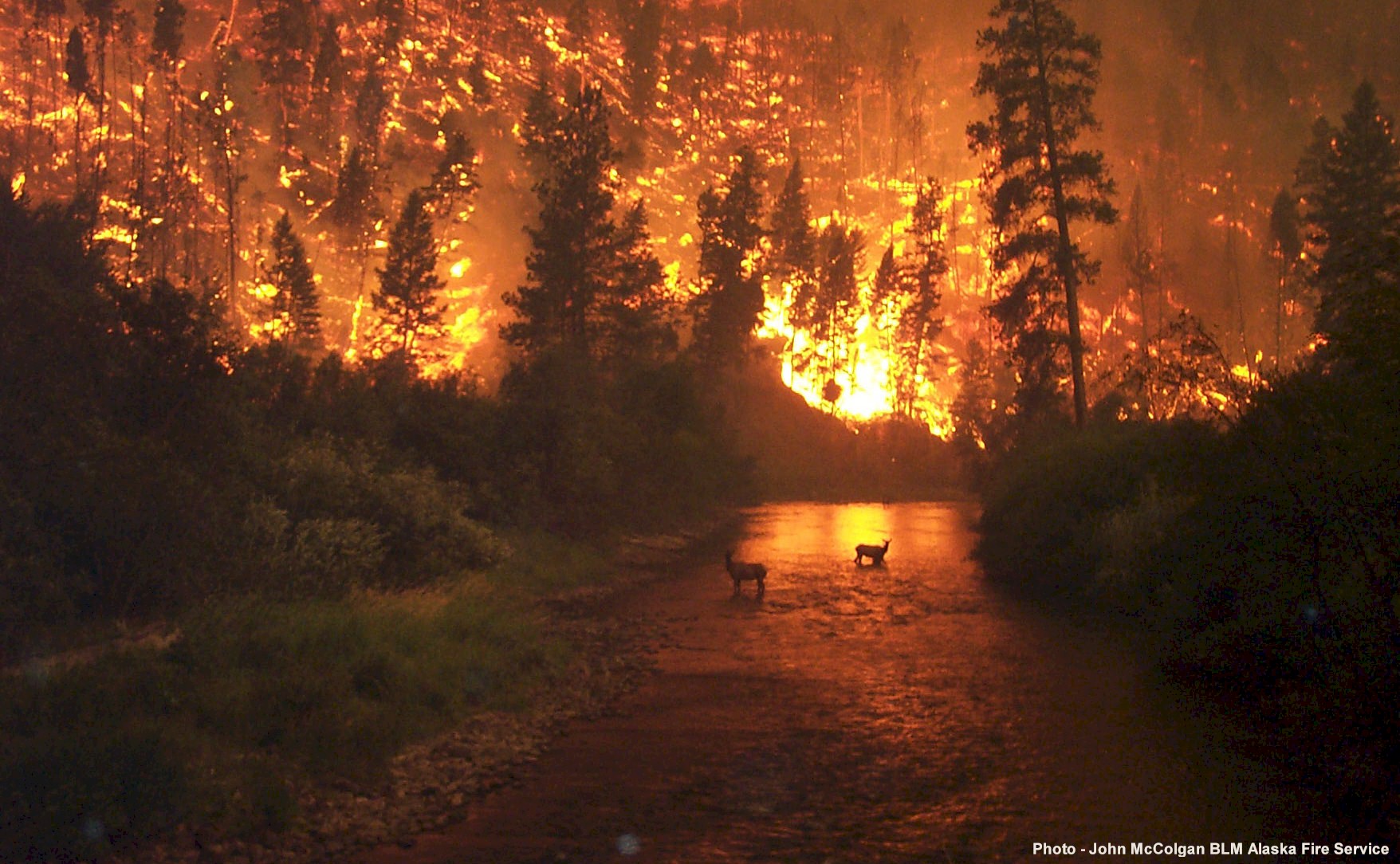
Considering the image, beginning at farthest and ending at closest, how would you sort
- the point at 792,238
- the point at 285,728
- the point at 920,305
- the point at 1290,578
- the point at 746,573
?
the point at 920,305
the point at 792,238
the point at 746,573
the point at 285,728
the point at 1290,578

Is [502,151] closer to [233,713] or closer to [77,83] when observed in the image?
[77,83]

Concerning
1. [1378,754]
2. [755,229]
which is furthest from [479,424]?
[755,229]

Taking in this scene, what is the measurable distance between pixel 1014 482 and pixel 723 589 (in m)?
10.1

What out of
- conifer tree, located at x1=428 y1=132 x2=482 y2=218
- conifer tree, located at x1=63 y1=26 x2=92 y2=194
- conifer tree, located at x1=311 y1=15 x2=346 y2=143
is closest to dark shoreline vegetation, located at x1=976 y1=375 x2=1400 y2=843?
conifer tree, located at x1=63 y1=26 x2=92 y2=194

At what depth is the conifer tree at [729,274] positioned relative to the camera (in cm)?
6450

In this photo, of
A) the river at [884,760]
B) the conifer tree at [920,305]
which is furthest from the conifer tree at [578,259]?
the conifer tree at [920,305]

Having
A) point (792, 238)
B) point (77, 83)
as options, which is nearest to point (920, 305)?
point (792, 238)

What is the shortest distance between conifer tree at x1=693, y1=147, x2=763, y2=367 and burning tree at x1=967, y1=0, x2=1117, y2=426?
33740 mm

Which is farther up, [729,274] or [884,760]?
[729,274]

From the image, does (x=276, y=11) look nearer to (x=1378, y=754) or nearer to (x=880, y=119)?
(x=880, y=119)

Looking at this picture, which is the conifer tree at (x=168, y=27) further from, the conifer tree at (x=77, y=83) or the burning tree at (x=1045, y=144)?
the burning tree at (x=1045, y=144)

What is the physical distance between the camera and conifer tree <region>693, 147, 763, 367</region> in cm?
6450

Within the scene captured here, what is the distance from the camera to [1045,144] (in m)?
30.6

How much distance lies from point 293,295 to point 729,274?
27.8 metres
